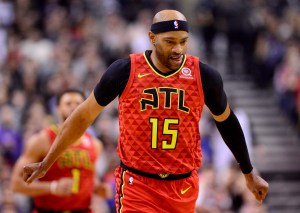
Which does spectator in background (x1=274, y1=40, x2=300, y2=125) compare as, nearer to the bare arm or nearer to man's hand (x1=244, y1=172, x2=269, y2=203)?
man's hand (x1=244, y1=172, x2=269, y2=203)

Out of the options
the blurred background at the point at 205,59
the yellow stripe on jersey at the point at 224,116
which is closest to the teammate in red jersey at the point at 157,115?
the yellow stripe on jersey at the point at 224,116

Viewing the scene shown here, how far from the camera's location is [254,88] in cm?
1858

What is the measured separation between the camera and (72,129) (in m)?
6.61

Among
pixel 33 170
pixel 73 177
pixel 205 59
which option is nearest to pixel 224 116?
pixel 33 170

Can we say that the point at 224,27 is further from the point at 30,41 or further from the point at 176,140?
the point at 176,140

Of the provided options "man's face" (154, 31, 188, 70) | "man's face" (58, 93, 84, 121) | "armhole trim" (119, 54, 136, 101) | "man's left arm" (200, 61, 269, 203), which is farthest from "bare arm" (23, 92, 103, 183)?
"man's face" (58, 93, 84, 121)

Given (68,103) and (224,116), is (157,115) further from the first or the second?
(68,103)

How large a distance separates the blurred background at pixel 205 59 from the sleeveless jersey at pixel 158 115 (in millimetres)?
5462

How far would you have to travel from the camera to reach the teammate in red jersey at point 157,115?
649 cm

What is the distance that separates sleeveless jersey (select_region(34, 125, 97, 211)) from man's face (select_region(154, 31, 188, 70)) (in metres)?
2.33

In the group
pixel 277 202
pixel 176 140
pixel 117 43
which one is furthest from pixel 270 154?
pixel 176 140

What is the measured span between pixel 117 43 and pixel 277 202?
4812mm

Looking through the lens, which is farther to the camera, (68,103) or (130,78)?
(68,103)

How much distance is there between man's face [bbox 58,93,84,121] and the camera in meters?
8.60
